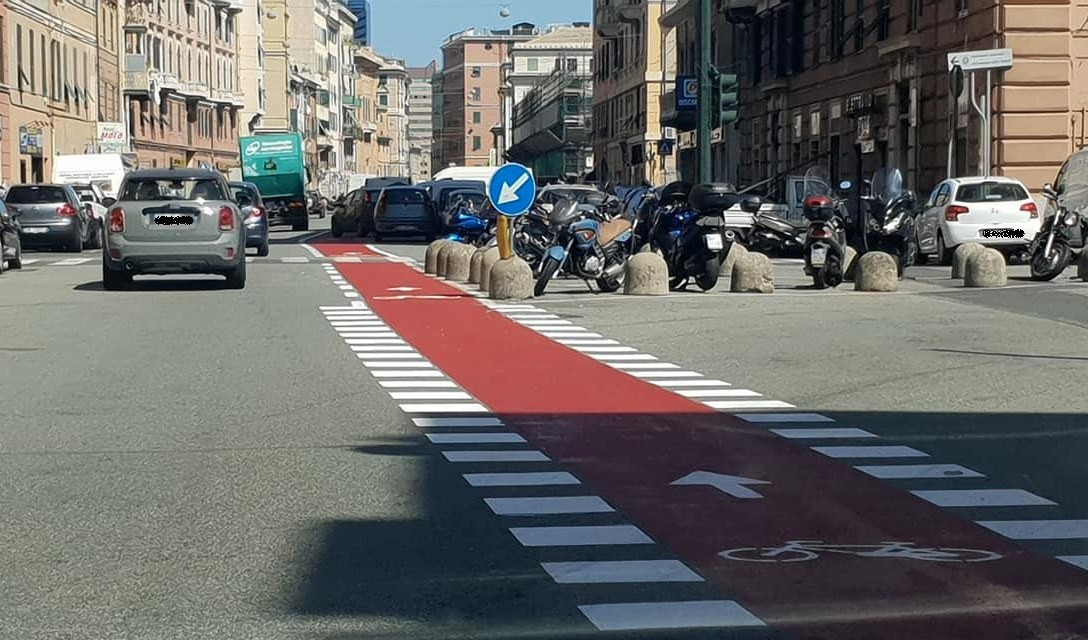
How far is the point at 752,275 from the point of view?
912 inches

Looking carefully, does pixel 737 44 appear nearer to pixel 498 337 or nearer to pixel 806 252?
pixel 806 252

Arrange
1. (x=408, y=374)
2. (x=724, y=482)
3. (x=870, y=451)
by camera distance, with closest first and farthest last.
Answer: (x=724, y=482)
(x=870, y=451)
(x=408, y=374)

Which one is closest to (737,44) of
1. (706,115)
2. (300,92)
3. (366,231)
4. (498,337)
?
(366,231)

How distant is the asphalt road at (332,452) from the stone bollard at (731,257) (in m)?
3.41

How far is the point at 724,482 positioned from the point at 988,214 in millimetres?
21539

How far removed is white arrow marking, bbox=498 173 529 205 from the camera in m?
22.7

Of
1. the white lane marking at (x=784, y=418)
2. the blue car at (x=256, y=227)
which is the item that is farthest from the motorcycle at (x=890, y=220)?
the white lane marking at (x=784, y=418)

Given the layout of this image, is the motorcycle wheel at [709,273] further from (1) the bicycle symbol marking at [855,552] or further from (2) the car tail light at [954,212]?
(1) the bicycle symbol marking at [855,552]

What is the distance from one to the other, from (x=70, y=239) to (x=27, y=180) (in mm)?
23980

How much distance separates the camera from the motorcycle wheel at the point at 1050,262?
79.7 ft

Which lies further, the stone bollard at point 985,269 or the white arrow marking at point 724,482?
the stone bollard at point 985,269

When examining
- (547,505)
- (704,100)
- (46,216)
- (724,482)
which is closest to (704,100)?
(704,100)

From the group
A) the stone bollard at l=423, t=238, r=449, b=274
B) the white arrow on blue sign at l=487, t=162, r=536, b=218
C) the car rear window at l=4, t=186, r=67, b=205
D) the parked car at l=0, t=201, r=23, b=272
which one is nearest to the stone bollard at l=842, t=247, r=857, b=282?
the white arrow on blue sign at l=487, t=162, r=536, b=218

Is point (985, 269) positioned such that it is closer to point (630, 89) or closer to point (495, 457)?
point (495, 457)
